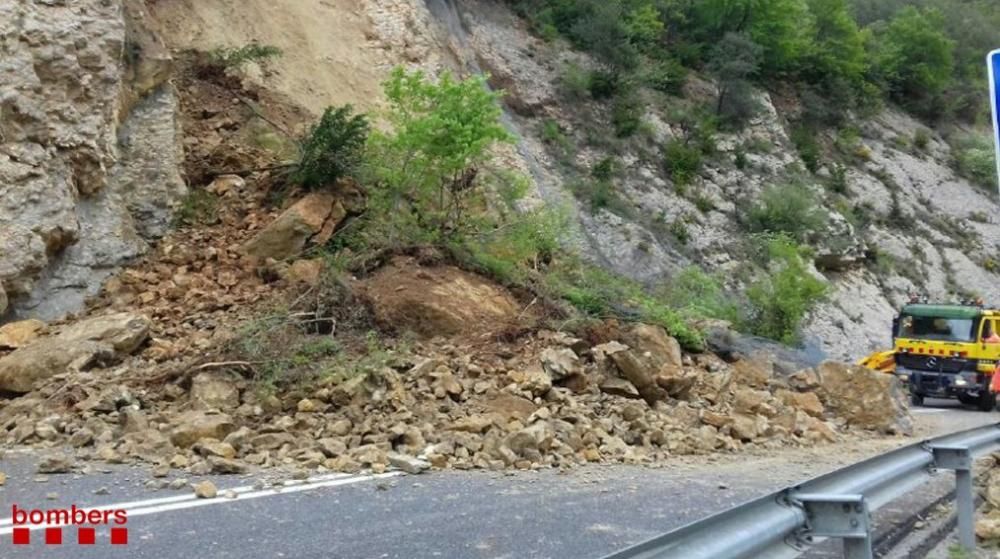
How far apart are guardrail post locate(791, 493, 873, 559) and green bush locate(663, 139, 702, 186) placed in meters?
24.3

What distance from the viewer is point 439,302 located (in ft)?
37.3

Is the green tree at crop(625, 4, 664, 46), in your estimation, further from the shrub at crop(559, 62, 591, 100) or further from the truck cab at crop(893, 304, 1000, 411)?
the truck cab at crop(893, 304, 1000, 411)

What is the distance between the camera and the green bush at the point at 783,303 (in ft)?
66.6

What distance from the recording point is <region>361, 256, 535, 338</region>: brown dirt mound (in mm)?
11078

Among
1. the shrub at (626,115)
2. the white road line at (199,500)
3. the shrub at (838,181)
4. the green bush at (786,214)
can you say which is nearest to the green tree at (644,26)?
the shrub at (626,115)

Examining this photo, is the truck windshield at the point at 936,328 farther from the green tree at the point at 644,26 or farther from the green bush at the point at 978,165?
the green bush at the point at 978,165

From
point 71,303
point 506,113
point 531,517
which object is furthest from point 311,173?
point 506,113

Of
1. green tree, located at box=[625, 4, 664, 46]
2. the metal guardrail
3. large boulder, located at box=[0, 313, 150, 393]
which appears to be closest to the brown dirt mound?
large boulder, located at box=[0, 313, 150, 393]

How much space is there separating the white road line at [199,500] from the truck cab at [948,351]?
1737 cm

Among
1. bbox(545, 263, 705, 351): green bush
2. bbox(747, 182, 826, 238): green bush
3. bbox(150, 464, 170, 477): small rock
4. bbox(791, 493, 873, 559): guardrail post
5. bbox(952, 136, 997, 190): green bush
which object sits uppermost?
bbox(952, 136, 997, 190): green bush

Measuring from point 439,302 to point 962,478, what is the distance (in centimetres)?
714

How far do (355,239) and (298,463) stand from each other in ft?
18.1

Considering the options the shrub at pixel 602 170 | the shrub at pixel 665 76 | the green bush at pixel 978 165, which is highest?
the shrub at pixel 665 76

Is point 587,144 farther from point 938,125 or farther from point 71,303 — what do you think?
point 938,125
